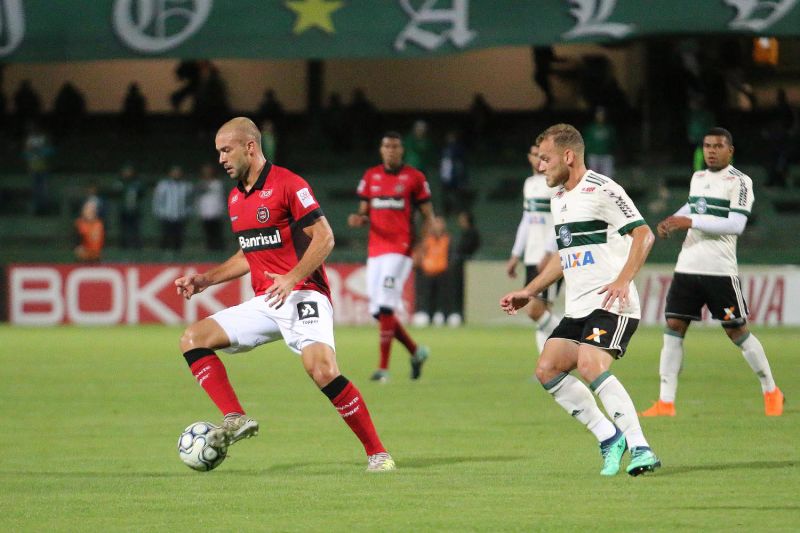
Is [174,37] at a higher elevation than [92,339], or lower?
higher

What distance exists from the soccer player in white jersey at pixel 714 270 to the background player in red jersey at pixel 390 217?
4121 millimetres

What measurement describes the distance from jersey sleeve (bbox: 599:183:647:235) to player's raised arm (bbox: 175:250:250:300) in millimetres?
2256

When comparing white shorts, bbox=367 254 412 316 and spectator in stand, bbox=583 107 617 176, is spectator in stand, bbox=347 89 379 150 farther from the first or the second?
white shorts, bbox=367 254 412 316

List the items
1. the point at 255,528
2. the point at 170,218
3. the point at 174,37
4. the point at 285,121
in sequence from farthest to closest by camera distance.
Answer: the point at 285,121 → the point at 170,218 → the point at 174,37 → the point at 255,528

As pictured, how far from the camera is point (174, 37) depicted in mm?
25078

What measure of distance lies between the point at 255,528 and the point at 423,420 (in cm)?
483

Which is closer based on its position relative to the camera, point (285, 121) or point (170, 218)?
point (170, 218)

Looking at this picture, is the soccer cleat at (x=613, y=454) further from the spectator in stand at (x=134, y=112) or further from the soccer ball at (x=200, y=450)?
the spectator in stand at (x=134, y=112)

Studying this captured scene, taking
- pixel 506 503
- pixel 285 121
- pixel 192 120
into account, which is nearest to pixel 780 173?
pixel 285 121

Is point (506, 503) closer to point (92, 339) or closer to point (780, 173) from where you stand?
point (92, 339)

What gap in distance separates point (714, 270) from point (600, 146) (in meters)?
17.2

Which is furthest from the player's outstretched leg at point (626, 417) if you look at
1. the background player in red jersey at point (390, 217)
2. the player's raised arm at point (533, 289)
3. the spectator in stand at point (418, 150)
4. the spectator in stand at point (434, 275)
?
the spectator in stand at point (418, 150)

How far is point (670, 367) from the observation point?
11.3m

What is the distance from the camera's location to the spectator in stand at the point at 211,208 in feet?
92.4
